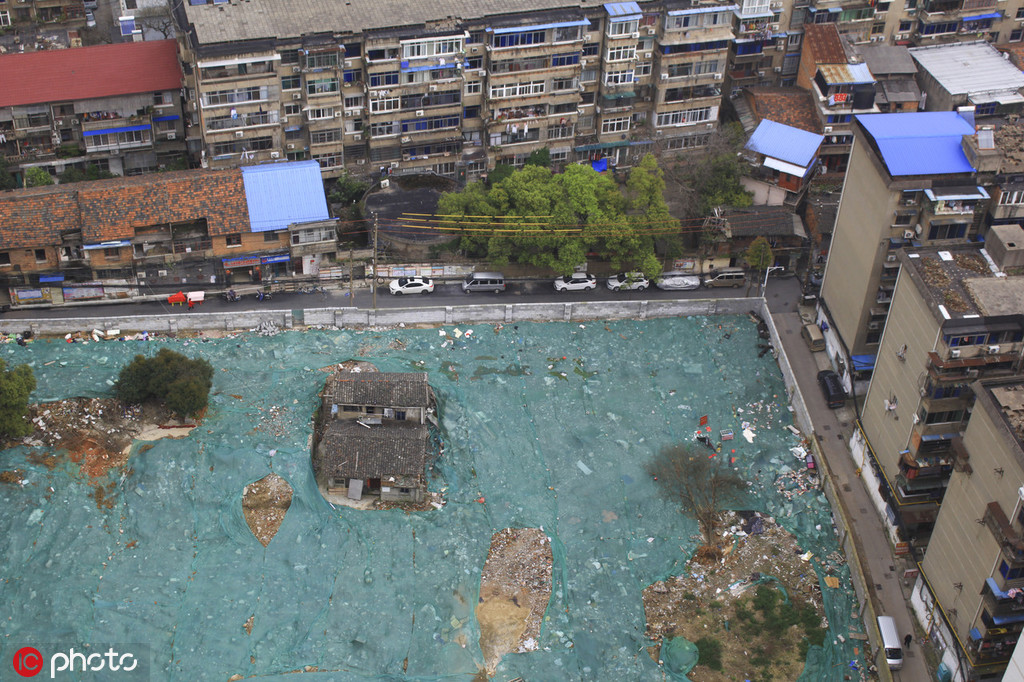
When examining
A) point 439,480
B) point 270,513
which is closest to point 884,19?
point 439,480

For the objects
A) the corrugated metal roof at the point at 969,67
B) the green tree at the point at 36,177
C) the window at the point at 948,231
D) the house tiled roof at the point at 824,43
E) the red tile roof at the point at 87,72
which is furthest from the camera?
the house tiled roof at the point at 824,43

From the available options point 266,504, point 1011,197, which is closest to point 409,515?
point 266,504

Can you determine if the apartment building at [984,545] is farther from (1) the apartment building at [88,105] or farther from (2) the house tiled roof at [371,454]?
(1) the apartment building at [88,105]

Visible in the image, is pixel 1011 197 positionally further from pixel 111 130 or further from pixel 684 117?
pixel 111 130

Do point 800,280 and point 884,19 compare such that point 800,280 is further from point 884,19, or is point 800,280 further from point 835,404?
point 884,19

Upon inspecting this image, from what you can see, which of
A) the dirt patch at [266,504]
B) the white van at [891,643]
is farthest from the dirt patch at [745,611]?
the dirt patch at [266,504]

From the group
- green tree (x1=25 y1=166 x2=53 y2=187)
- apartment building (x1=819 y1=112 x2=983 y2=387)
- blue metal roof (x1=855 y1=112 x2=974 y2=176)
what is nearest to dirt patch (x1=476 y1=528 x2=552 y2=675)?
apartment building (x1=819 y1=112 x2=983 y2=387)
